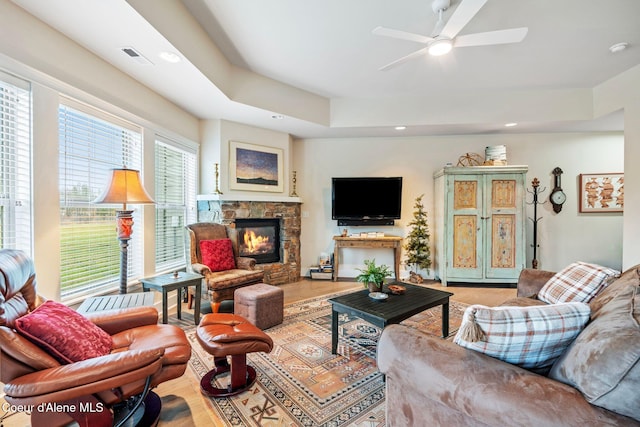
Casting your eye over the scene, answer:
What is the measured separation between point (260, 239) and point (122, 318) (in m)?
2.78

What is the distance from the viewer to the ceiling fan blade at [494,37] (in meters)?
2.13

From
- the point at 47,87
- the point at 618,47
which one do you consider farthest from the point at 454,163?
the point at 47,87

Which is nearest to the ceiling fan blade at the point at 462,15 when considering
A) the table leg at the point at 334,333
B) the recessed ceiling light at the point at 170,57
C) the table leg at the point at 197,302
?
the recessed ceiling light at the point at 170,57

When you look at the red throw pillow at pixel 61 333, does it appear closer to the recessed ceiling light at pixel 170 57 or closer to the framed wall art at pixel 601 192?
the recessed ceiling light at pixel 170 57

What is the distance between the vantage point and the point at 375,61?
3.33m

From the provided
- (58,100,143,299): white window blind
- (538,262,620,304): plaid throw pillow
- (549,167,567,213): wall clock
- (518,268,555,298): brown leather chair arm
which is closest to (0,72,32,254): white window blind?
(58,100,143,299): white window blind

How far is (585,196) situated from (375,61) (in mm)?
4276

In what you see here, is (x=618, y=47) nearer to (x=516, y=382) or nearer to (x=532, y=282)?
(x=532, y=282)

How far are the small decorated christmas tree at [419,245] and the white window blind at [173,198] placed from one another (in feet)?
11.5

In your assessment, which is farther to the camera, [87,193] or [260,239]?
[260,239]

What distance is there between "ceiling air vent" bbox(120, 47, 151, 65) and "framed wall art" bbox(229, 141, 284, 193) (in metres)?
1.75

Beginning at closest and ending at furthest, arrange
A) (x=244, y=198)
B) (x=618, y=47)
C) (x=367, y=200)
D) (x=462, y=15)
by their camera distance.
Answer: (x=462, y=15) < (x=618, y=47) < (x=244, y=198) < (x=367, y=200)

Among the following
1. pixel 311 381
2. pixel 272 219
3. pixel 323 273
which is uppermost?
pixel 272 219

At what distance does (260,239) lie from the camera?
4.64 meters
